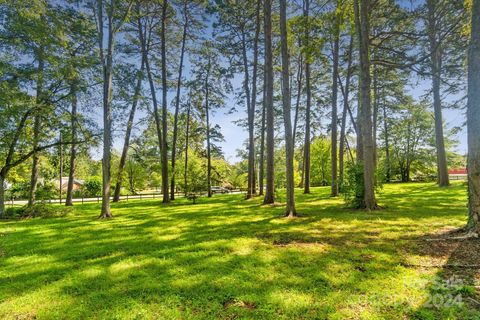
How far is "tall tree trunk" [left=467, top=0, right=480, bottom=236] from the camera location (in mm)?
4625

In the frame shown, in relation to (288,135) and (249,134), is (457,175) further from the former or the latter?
(288,135)

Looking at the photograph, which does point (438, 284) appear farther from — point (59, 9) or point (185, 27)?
point (185, 27)

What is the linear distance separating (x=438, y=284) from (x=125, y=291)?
3.88 meters

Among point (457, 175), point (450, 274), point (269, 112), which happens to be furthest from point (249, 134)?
point (457, 175)

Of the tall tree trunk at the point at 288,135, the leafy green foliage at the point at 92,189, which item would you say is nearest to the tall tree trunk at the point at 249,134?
the tall tree trunk at the point at 288,135

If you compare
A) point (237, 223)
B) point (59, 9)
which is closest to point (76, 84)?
point (59, 9)

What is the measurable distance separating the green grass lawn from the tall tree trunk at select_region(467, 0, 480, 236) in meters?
0.64

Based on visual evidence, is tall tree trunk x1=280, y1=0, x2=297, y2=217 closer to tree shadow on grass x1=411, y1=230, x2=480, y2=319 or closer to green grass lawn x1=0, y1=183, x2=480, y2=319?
green grass lawn x1=0, y1=183, x2=480, y2=319

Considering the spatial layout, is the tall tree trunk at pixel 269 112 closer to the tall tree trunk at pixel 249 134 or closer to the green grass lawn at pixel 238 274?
the tall tree trunk at pixel 249 134

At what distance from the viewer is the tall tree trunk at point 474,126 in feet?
15.2

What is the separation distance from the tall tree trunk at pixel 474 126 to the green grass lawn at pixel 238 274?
64 cm

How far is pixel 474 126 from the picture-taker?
4.68m

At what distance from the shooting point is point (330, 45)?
15531 millimetres

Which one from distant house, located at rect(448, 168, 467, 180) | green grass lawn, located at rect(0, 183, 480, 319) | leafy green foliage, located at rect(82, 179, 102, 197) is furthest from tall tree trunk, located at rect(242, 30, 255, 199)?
distant house, located at rect(448, 168, 467, 180)
